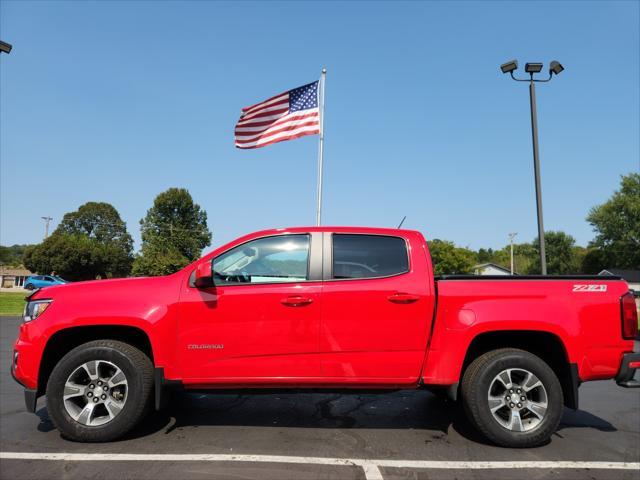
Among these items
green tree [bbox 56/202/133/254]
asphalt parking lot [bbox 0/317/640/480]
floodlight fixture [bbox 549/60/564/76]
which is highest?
green tree [bbox 56/202/133/254]

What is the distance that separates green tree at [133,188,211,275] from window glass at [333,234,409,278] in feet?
180

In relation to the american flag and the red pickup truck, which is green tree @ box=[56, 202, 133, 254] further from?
the red pickup truck

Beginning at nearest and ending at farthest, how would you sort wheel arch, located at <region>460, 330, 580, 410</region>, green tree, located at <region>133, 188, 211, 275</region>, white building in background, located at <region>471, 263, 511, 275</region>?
wheel arch, located at <region>460, 330, 580, 410</region>
green tree, located at <region>133, 188, 211, 275</region>
white building in background, located at <region>471, 263, 511, 275</region>

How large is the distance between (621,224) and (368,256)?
203 ft

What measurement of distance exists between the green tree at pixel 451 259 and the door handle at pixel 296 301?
66207 mm

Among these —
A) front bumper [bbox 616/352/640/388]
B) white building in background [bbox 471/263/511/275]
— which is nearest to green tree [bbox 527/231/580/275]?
white building in background [bbox 471/263/511/275]

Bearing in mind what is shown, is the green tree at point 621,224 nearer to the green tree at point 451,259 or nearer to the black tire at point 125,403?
the green tree at point 451,259

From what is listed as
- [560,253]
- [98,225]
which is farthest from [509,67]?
[98,225]

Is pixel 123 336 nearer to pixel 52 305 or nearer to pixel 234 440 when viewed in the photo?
pixel 52 305

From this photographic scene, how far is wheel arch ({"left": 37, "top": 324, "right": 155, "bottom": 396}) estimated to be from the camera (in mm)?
3771

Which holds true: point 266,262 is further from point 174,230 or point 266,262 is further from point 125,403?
point 174,230

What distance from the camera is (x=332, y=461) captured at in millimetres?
3236

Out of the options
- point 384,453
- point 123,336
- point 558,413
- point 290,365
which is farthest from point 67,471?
point 558,413

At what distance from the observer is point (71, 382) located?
364cm
